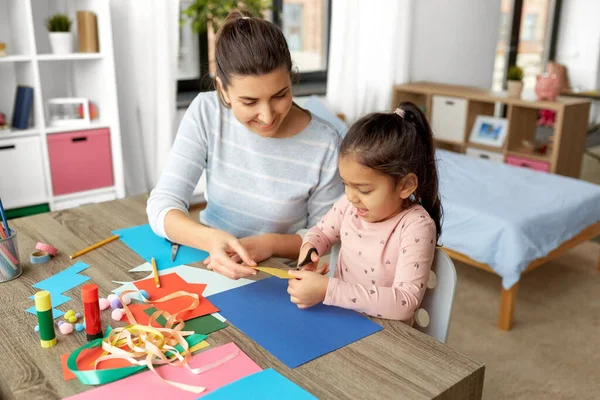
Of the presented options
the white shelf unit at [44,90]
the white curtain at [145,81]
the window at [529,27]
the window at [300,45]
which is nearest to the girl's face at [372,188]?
the white shelf unit at [44,90]

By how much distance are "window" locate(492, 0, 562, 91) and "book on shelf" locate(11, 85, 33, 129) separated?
14.2 feet

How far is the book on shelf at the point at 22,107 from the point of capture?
255 centimetres

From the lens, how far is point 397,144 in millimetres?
1087

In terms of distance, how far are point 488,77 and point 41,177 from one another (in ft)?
12.5

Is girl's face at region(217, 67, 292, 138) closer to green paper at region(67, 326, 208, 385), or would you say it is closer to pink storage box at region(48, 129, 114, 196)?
green paper at region(67, 326, 208, 385)

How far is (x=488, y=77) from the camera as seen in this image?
4.88 meters

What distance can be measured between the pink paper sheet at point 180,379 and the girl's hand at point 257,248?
34cm

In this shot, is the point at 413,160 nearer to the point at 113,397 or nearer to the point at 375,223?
the point at 375,223

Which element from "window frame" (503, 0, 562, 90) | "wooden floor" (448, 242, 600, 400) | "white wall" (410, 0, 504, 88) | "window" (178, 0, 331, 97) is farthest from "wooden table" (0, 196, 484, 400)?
"window frame" (503, 0, 562, 90)

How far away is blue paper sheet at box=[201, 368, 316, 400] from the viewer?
77 centimetres

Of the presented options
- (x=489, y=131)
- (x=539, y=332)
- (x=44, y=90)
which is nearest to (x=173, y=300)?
(x=539, y=332)

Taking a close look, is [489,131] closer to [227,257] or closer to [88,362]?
[227,257]

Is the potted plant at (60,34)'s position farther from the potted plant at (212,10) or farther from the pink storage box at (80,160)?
the potted plant at (212,10)

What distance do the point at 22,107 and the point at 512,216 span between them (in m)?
2.25
